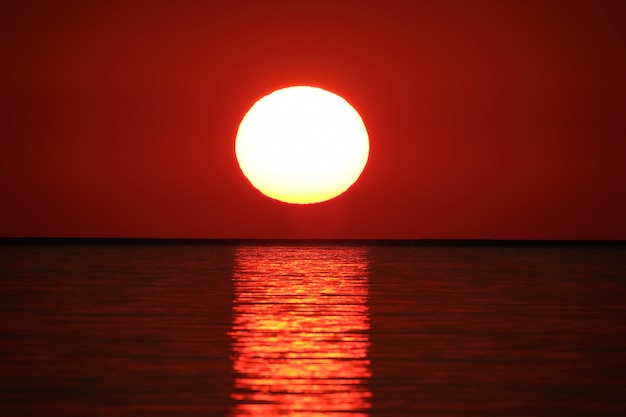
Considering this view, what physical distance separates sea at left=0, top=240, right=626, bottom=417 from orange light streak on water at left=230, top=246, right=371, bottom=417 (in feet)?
0.04

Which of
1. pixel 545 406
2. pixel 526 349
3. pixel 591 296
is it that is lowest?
pixel 545 406

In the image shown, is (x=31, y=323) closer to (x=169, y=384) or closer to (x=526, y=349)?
(x=169, y=384)

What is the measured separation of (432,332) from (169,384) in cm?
186

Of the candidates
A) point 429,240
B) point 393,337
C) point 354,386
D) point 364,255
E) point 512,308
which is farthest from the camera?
point 429,240

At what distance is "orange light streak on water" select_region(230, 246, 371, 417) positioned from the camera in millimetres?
3379

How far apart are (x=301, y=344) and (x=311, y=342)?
0.24 feet

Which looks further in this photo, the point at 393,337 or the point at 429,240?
the point at 429,240

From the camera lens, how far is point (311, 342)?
470 centimetres

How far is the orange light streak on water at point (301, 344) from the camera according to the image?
3379 millimetres

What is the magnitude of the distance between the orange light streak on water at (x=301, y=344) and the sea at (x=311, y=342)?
0.04ft

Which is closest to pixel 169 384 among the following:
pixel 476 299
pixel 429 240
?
pixel 476 299

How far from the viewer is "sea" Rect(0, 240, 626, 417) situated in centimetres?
340

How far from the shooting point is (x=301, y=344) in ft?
15.2

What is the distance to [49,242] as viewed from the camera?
15172 millimetres
